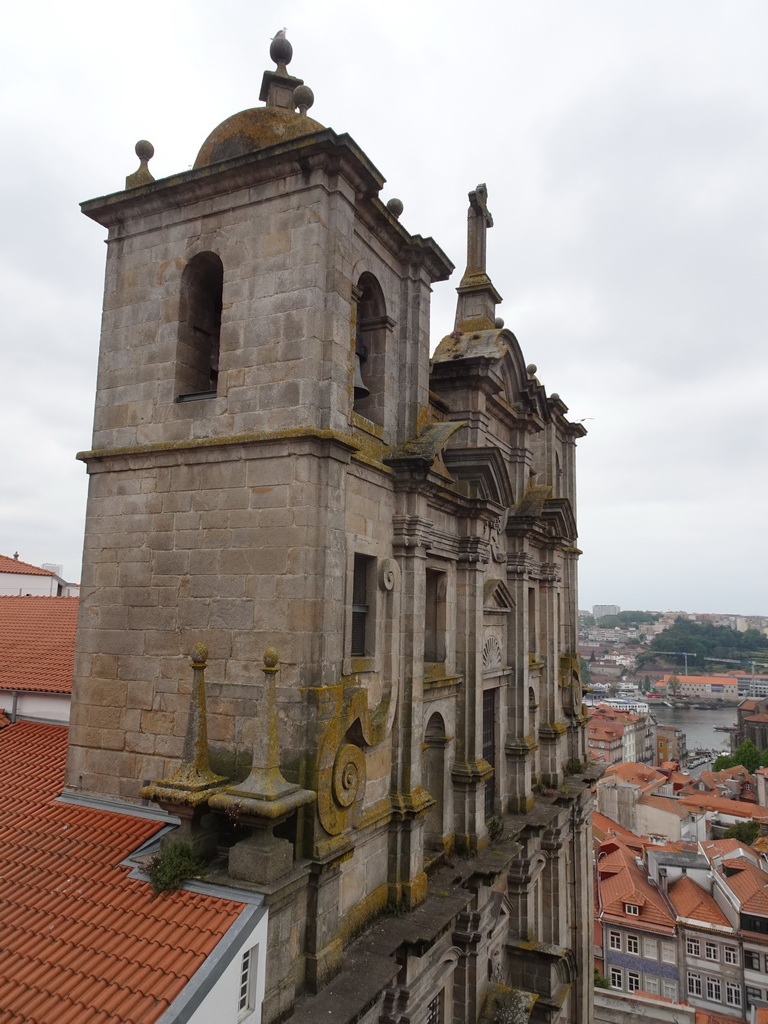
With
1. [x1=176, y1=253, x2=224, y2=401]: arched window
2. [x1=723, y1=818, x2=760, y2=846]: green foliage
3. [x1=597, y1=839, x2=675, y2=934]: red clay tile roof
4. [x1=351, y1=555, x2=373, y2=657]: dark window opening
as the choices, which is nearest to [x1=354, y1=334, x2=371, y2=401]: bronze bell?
[x1=176, y1=253, x2=224, y2=401]: arched window

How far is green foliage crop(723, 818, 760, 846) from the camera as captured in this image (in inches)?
2263

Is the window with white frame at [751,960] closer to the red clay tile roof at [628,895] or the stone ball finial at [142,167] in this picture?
the red clay tile roof at [628,895]

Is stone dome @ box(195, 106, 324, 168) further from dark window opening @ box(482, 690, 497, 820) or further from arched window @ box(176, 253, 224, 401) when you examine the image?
dark window opening @ box(482, 690, 497, 820)

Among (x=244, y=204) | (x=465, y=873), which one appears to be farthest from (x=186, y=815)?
(x=244, y=204)

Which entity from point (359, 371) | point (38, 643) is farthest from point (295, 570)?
point (38, 643)

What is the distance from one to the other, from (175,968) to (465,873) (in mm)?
7075

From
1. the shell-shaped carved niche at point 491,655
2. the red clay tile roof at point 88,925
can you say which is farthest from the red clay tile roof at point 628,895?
the red clay tile roof at point 88,925

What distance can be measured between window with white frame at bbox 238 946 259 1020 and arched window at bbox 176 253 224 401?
6.57m

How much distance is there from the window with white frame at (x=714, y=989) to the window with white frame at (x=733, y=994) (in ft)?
1.29

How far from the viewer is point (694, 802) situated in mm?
64562

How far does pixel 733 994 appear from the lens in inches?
A: 1558

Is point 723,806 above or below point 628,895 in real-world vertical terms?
above

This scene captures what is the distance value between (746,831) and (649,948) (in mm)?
21383

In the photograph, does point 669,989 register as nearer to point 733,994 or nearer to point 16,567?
point 733,994
